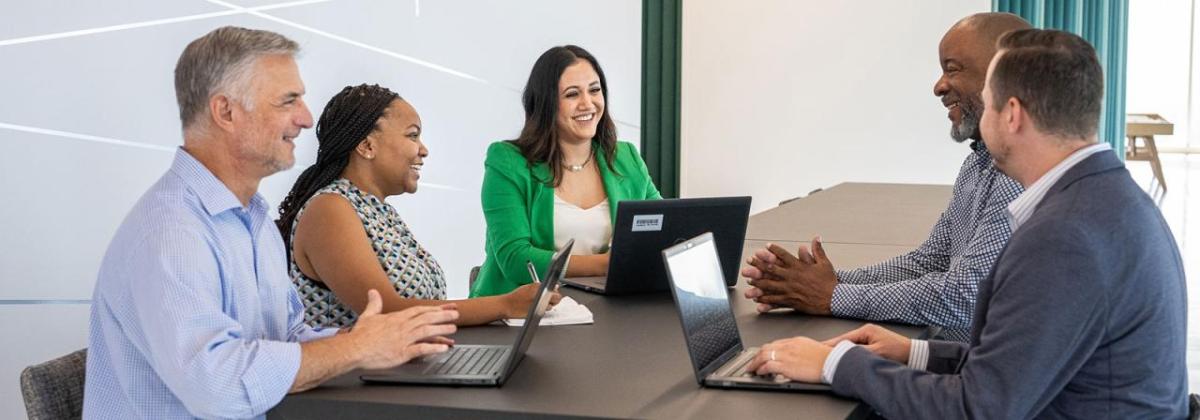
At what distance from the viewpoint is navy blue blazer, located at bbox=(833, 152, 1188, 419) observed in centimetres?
172

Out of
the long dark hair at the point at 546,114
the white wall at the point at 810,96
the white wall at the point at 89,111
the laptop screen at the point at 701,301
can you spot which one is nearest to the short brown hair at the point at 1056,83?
the laptop screen at the point at 701,301

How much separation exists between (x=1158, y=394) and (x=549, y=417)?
2.87ft

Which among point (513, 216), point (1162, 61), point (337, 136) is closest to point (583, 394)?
point (337, 136)

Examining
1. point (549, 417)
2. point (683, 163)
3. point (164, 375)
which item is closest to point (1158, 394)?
point (549, 417)

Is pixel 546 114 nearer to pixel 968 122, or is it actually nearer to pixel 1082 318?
pixel 968 122

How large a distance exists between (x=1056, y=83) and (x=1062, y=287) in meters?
0.30

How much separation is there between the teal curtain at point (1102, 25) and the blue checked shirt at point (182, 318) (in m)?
7.24

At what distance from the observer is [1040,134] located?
6.01ft

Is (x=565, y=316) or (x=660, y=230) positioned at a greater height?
(x=660, y=230)

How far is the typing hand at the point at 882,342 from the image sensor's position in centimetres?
221

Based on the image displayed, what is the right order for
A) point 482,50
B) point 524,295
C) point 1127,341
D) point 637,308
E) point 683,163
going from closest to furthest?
point 1127,341 → point 524,295 → point 637,308 → point 482,50 → point 683,163

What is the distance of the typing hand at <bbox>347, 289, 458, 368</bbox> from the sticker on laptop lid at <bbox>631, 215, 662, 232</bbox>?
0.77 meters

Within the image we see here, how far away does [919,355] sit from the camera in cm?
220

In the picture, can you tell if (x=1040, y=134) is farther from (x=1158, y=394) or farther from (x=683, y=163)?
(x=683, y=163)
